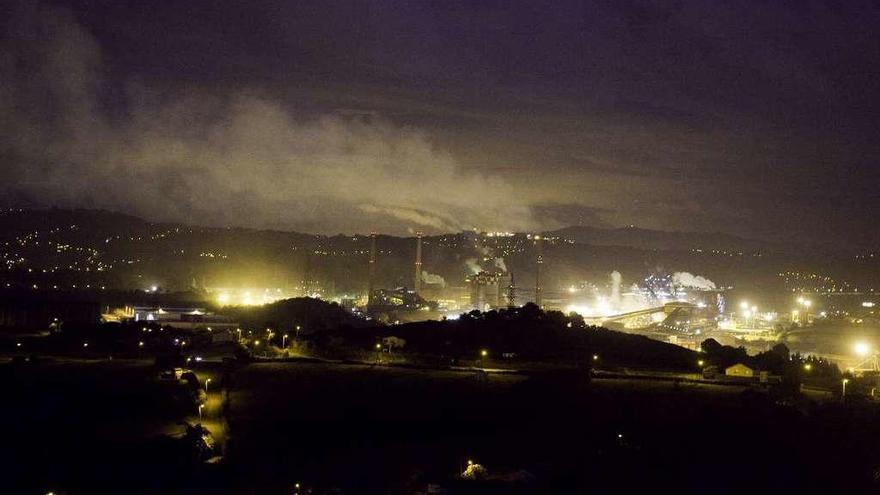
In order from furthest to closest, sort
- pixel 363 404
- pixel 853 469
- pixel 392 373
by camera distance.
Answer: pixel 392 373, pixel 363 404, pixel 853 469

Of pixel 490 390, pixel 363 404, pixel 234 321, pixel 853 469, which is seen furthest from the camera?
pixel 234 321

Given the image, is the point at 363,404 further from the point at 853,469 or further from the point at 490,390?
the point at 853,469

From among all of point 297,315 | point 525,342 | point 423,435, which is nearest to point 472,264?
point 297,315

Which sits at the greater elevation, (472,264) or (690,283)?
(472,264)

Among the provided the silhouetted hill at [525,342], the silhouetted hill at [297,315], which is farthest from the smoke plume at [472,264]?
the silhouetted hill at [525,342]

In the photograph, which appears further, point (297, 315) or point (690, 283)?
point (690, 283)

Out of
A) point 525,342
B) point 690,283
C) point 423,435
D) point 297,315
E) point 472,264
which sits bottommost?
point 423,435

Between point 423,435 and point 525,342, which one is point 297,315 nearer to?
point 525,342

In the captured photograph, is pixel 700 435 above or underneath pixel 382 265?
underneath

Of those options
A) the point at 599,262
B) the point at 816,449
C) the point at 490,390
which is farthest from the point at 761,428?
the point at 599,262
